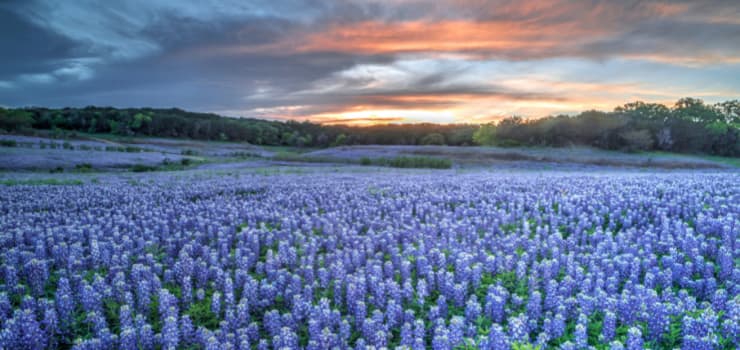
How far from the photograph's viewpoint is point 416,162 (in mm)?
36562

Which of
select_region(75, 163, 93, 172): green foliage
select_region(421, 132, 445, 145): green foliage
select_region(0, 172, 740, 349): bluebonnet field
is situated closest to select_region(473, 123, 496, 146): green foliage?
select_region(421, 132, 445, 145): green foliage

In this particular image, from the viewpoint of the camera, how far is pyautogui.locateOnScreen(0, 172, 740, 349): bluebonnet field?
13.7 feet

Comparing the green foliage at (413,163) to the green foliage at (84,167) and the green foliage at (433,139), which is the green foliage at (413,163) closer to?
the green foliage at (84,167)

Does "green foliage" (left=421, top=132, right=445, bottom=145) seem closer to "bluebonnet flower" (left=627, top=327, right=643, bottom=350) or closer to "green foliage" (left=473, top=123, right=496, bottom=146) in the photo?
"green foliage" (left=473, top=123, right=496, bottom=146)

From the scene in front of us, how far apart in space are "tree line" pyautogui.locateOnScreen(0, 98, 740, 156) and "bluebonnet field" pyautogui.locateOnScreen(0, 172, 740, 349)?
5939 centimetres

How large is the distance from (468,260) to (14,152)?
3537 centimetres

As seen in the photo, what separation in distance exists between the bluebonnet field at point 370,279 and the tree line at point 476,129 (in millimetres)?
59386

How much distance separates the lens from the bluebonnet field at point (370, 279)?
418 centimetres

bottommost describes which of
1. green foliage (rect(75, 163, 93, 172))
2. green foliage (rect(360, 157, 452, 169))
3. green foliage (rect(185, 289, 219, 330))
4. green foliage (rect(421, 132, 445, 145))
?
green foliage (rect(185, 289, 219, 330))

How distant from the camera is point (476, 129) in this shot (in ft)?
304

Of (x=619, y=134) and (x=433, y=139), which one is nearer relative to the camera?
(x=619, y=134)

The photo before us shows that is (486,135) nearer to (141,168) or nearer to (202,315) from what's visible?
(141,168)

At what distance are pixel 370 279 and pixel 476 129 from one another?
90.7m

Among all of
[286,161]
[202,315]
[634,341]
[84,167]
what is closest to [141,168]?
[84,167]
